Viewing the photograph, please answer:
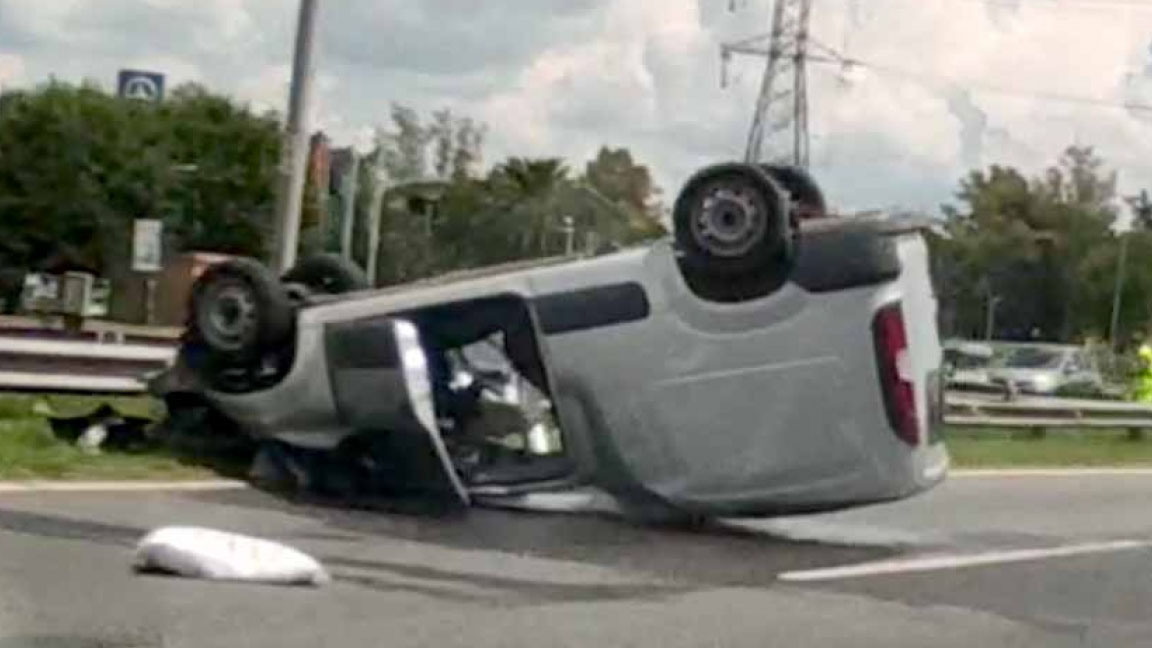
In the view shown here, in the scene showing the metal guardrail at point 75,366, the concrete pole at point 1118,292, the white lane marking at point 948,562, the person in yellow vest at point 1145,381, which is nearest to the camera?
the white lane marking at point 948,562

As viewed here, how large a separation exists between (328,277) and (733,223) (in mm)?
3554

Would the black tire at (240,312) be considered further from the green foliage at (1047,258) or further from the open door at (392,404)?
the green foliage at (1047,258)

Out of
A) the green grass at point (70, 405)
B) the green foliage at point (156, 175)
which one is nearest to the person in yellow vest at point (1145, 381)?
the green grass at point (70, 405)

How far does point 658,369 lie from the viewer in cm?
1340

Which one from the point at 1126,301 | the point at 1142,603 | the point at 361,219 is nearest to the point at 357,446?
the point at 1142,603

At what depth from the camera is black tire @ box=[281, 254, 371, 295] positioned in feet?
51.9

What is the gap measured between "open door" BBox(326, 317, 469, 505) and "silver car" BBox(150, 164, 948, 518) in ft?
0.04

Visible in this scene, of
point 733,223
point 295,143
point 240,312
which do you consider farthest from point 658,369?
point 295,143

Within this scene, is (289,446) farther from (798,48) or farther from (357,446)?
(798,48)

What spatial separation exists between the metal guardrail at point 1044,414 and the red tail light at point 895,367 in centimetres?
1346

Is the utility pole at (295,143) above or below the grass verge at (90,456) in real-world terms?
above

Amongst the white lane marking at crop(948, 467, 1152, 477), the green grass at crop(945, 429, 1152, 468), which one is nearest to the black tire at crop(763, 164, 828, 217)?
the white lane marking at crop(948, 467, 1152, 477)

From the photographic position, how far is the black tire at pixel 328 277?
1581cm

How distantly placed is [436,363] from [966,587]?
11.2ft
